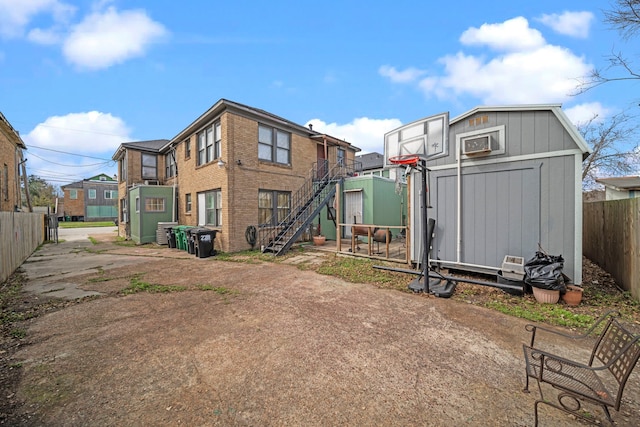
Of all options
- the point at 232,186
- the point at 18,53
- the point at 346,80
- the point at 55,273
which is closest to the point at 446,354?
the point at 232,186

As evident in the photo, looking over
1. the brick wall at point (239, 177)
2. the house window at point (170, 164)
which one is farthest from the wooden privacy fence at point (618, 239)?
the house window at point (170, 164)

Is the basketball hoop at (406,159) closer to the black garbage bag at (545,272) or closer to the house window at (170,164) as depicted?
the black garbage bag at (545,272)

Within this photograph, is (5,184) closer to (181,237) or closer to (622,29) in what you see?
(181,237)

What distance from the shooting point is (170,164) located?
16.2 m

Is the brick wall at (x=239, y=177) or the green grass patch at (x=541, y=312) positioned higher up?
the brick wall at (x=239, y=177)

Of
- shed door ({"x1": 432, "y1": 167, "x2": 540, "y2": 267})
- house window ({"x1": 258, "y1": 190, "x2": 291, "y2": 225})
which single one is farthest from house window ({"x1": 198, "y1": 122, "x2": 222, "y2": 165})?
shed door ({"x1": 432, "y1": 167, "x2": 540, "y2": 267})

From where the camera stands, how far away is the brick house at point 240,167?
10.4 metres

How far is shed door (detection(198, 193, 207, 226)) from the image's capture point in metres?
12.3

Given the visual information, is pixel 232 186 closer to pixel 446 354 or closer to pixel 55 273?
pixel 55 273

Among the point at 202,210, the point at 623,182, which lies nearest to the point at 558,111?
the point at 202,210

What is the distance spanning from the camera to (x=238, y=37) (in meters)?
9.30

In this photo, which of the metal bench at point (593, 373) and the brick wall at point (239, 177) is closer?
the metal bench at point (593, 373)

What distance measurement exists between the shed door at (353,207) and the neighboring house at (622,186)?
1355cm

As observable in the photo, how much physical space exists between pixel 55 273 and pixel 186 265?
3.49 metres
